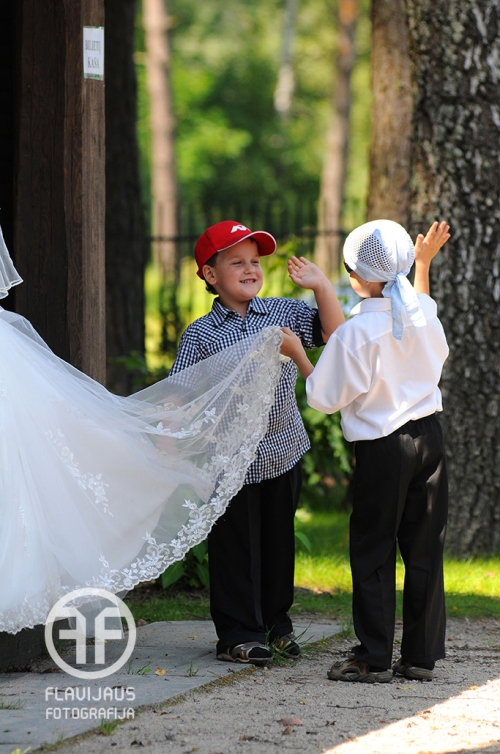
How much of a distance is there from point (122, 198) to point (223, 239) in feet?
16.2

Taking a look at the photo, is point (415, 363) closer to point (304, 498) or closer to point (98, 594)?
point (98, 594)

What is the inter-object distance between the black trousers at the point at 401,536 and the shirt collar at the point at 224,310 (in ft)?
2.19

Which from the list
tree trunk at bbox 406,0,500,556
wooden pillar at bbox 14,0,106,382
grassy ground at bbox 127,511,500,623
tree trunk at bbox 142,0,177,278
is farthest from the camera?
tree trunk at bbox 142,0,177,278

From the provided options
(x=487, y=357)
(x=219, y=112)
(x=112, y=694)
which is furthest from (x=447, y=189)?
(x=219, y=112)

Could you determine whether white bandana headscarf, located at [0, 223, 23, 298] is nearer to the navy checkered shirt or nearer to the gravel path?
the navy checkered shirt

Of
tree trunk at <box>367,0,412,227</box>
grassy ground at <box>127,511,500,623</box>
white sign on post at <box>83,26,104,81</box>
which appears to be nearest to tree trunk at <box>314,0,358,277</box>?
tree trunk at <box>367,0,412,227</box>

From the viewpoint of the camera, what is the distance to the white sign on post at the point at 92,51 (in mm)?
4242

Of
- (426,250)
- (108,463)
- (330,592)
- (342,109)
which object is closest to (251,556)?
(108,463)

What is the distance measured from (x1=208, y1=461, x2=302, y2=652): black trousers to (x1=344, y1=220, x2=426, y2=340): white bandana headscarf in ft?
2.74

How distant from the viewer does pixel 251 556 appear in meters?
4.01

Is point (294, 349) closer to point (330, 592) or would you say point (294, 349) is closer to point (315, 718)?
point (315, 718)

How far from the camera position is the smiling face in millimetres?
3984

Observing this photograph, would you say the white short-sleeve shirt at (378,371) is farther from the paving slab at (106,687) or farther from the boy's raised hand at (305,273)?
the paving slab at (106,687)

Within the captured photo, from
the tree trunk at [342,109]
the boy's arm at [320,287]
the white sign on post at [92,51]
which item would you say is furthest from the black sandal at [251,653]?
the tree trunk at [342,109]
